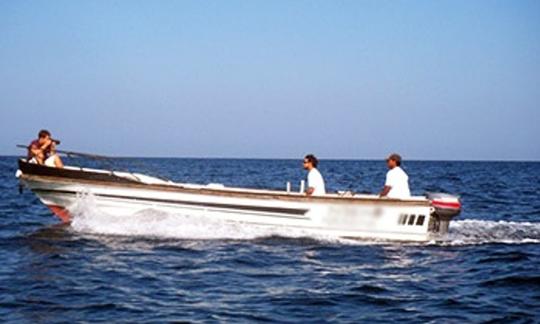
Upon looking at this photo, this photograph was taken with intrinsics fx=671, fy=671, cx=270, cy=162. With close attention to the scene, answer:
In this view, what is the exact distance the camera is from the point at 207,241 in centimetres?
1427

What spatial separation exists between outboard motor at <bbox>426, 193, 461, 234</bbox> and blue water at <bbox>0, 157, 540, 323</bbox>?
17.5 inches

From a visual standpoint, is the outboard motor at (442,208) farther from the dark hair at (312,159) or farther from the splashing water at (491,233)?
the dark hair at (312,159)

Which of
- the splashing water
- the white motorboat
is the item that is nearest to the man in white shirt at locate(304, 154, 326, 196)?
the white motorboat

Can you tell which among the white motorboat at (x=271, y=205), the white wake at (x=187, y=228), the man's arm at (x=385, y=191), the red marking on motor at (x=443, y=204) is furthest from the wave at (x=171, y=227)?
the man's arm at (x=385, y=191)

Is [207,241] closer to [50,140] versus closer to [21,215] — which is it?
[50,140]

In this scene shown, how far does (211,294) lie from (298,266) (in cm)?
255

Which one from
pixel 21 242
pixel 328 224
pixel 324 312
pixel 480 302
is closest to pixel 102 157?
pixel 21 242

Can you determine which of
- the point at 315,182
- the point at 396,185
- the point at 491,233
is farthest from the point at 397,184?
the point at 491,233

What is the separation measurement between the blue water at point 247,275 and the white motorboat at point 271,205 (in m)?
0.28

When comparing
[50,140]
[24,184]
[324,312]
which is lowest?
[324,312]

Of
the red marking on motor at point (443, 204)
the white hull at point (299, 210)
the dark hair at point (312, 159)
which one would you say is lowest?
the white hull at point (299, 210)

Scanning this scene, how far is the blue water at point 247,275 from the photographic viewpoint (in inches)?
345

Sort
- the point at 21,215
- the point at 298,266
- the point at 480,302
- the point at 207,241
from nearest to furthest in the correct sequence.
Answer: the point at 480,302 → the point at 298,266 → the point at 207,241 → the point at 21,215

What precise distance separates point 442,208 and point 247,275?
18.4ft
